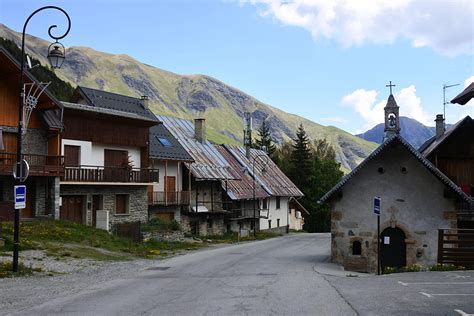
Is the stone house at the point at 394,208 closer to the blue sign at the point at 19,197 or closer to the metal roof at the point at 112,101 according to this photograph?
the blue sign at the point at 19,197

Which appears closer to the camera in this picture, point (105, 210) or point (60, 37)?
point (60, 37)

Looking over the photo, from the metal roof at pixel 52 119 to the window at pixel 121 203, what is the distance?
22.5 feet

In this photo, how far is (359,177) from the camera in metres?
26.6

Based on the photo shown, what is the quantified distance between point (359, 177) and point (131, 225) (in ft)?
45.9

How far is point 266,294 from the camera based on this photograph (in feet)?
46.6

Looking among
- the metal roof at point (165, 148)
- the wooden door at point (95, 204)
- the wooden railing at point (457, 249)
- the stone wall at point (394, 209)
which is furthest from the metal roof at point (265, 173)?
the wooden railing at point (457, 249)

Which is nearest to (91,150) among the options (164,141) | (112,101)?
(112,101)

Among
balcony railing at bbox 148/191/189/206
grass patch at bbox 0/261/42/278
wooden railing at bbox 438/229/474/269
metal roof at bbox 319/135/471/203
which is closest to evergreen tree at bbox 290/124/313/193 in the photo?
balcony railing at bbox 148/191/189/206

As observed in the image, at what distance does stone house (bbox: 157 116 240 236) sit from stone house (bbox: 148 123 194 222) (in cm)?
75

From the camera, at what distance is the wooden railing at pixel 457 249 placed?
22953 millimetres

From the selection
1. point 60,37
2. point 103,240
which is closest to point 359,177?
point 103,240

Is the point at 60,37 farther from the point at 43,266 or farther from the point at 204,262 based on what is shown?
→ the point at 204,262

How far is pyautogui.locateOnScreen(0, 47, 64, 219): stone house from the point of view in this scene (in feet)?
95.0

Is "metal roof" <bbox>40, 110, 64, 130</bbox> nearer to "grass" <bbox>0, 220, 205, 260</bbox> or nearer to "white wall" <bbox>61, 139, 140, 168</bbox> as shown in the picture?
"white wall" <bbox>61, 139, 140, 168</bbox>
